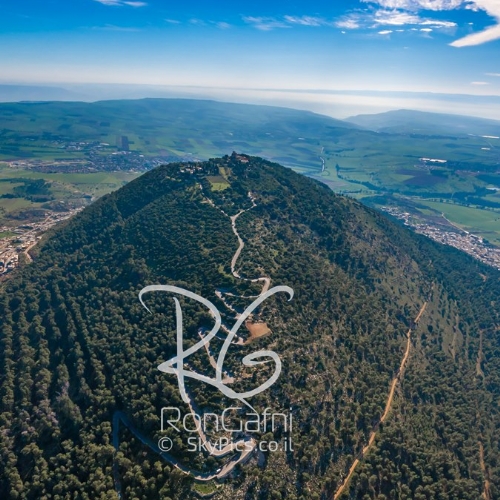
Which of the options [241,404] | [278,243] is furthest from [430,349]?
[241,404]

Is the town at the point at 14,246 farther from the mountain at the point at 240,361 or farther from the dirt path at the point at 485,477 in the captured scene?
the dirt path at the point at 485,477

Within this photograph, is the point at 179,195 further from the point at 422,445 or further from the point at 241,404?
the point at 422,445

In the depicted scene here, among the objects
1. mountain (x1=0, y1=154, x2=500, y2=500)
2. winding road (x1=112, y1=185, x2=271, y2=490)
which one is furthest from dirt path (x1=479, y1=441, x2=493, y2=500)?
winding road (x1=112, y1=185, x2=271, y2=490)

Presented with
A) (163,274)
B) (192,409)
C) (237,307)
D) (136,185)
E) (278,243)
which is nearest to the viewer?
(192,409)

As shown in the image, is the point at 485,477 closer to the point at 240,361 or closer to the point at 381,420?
the point at 381,420

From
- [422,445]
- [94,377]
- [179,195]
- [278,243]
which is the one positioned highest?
[179,195]

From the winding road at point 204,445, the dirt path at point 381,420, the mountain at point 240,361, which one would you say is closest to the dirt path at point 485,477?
the mountain at point 240,361

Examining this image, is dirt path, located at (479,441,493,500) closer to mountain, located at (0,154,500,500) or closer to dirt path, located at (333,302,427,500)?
mountain, located at (0,154,500,500)

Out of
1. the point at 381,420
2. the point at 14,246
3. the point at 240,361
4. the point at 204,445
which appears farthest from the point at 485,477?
the point at 14,246

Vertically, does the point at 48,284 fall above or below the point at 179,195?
below
